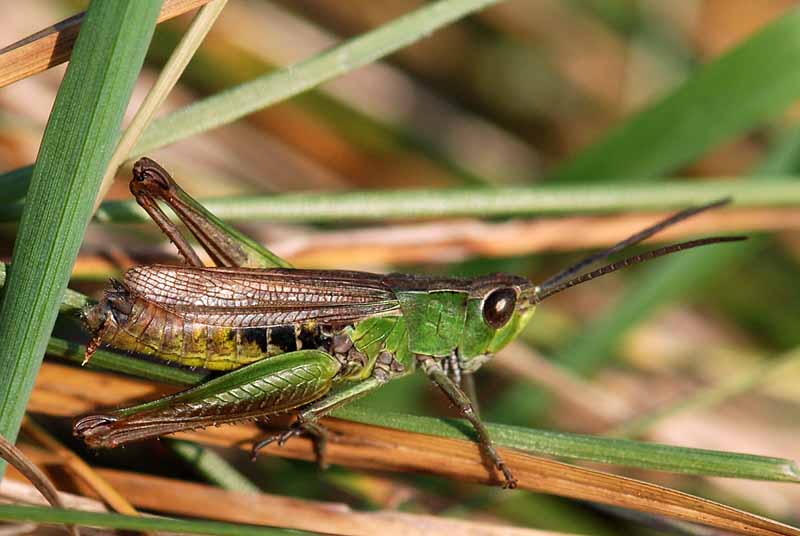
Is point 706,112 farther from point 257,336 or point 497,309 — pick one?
point 257,336

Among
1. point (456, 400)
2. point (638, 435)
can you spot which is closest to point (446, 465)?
point (456, 400)

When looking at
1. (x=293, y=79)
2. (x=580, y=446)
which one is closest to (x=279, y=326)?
(x=293, y=79)

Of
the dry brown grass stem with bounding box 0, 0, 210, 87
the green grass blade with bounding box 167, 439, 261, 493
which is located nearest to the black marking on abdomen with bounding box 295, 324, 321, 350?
the green grass blade with bounding box 167, 439, 261, 493

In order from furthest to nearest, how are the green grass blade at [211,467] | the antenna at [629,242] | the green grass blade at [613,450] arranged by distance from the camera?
the antenna at [629,242] < the green grass blade at [211,467] < the green grass blade at [613,450]

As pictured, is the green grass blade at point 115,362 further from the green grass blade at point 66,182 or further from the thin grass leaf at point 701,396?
the thin grass leaf at point 701,396

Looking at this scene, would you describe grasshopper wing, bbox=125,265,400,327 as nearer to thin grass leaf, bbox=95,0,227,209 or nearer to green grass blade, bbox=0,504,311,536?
thin grass leaf, bbox=95,0,227,209

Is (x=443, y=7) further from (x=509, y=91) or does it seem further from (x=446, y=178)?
(x=509, y=91)

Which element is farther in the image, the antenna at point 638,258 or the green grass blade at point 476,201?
the green grass blade at point 476,201

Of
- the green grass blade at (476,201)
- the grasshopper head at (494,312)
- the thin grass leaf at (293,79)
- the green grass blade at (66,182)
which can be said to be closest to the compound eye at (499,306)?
the grasshopper head at (494,312)
